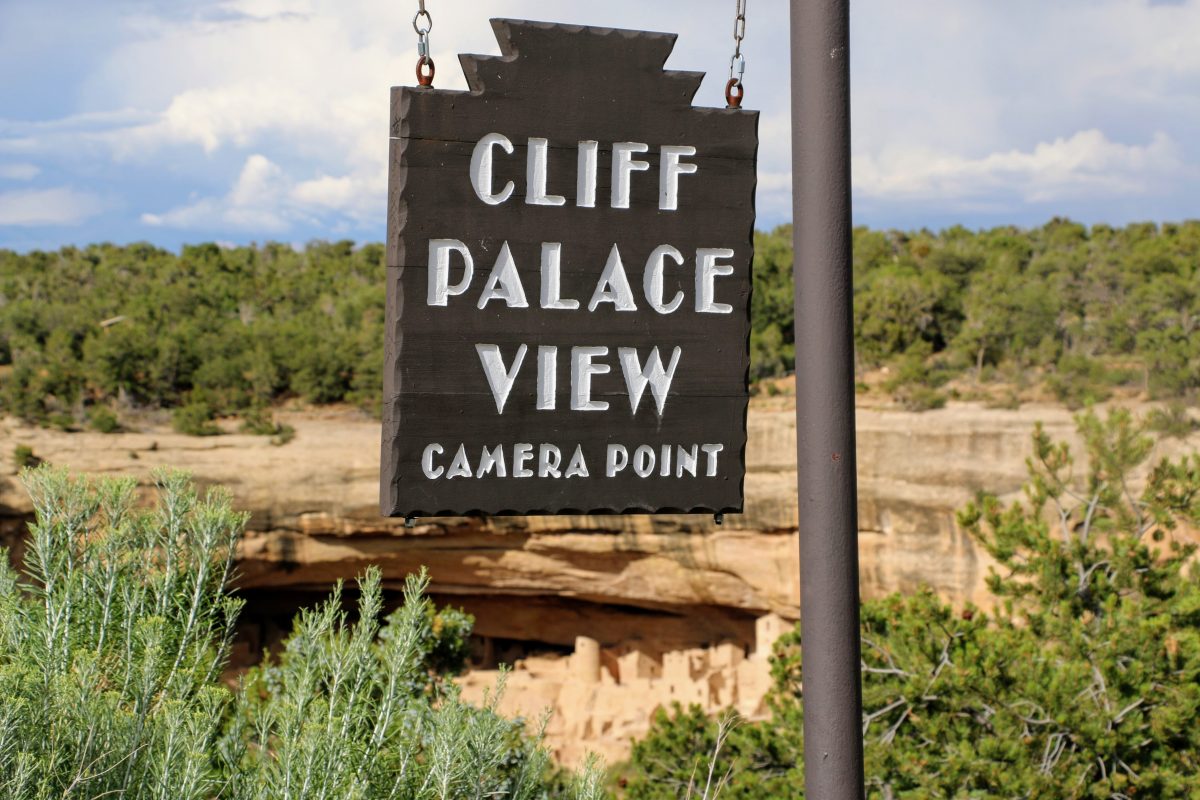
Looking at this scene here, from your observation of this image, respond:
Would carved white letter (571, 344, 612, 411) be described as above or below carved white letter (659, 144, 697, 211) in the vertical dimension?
below

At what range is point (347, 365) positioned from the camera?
1962 cm

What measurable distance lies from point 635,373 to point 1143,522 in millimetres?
8113

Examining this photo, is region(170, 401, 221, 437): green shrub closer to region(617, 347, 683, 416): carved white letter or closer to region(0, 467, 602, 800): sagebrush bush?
region(0, 467, 602, 800): sagebrush bush

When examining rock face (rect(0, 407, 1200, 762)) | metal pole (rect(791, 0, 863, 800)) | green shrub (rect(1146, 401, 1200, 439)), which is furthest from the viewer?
rock face (rect(0, 407, 1200, 762))

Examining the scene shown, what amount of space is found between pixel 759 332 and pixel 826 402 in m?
19.4

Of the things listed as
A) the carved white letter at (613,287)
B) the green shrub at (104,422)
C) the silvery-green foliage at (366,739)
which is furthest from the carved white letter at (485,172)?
the green shrub at (104,422)

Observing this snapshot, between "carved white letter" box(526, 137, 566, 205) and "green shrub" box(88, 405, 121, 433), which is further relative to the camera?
"green shrub" box(88, 405, 121, 433)

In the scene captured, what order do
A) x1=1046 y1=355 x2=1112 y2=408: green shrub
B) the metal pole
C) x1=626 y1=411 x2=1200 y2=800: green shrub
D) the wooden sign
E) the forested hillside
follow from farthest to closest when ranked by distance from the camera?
1. the forested hillside
2. x1=1046 y1=355 x2=1112 y2=408: green shrub
3. x1=626 y1=411 x2=1200 y2=800: green shrub
4. the wooden sign
5. the metal pole

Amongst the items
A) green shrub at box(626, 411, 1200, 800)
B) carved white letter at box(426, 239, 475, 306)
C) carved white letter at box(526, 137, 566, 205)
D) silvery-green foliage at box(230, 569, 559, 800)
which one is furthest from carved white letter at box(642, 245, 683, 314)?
green shrub at box(626, 411, 1200, 800)

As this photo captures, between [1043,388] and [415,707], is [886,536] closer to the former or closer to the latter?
[1043,388]

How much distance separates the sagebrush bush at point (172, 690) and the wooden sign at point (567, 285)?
0.90m

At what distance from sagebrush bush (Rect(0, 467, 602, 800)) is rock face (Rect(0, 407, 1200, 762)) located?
969 centimetres

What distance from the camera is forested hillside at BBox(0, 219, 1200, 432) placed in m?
17.9

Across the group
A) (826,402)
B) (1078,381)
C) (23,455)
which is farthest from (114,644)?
(1078,381)
